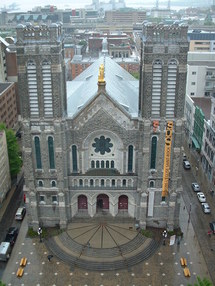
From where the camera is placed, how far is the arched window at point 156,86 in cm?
5409

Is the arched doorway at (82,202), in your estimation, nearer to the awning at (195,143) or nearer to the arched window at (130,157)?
the arched window at (130,157)

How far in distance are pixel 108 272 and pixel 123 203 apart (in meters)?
15.1

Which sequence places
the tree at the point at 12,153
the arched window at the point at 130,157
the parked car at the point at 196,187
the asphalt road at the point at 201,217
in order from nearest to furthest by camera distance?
1. the asphalt road at the point at 201,217
2. the arched window at the point at 130,157
3. the parked car at the point at 196,187
4. the tree at the point at 12,153

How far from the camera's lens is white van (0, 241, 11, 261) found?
57.3 meters

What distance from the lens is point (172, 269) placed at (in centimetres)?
5625

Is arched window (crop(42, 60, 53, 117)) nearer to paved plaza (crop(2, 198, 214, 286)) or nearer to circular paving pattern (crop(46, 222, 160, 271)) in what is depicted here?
circular paving pattern (crop(46, 222, 160, 271))

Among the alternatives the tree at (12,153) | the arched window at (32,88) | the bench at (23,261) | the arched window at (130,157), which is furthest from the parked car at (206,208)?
the tree at (12,153)

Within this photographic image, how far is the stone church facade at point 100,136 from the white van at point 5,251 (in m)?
6.85

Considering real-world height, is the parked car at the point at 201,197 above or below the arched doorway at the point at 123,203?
below

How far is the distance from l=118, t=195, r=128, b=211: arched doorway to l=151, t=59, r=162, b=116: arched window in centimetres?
1892

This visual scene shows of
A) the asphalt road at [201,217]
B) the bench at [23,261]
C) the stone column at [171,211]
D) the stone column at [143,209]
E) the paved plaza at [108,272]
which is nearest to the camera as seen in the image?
the paved plaza at [108,272]

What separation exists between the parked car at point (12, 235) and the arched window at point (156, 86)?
33.7 m

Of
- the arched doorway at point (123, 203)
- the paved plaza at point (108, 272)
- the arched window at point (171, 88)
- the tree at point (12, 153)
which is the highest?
the arched window at point (171, 88)

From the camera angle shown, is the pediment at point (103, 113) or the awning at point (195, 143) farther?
the awning at point (195, 143)
